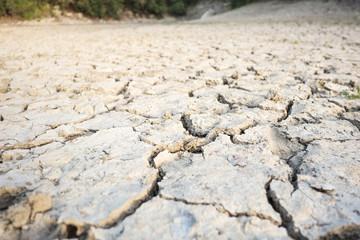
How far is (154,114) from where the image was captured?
177 cm

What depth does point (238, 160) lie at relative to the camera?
1.21 m

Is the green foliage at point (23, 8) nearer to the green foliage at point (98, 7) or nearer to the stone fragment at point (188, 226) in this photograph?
the green foliage at point (98, 7)

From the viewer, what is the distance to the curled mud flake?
1187 mm

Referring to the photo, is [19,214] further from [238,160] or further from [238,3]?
[238,3]

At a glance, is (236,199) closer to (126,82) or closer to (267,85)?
(267,85)

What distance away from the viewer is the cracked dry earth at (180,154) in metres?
0.88

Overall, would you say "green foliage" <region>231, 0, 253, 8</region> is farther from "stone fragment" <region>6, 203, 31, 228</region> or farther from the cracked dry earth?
"stone fragment" <region>6, 203, 31, 228</region>

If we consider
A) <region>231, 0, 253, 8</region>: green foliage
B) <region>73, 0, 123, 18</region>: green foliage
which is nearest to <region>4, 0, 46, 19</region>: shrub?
<region>73, 0, 123, 18</region>: green foliage

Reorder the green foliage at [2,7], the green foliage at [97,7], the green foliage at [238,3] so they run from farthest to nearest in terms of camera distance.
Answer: the green foliage at [238,3]
the green foliage at [97,7]
the green foliage at [2,7]

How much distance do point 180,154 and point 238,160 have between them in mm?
295

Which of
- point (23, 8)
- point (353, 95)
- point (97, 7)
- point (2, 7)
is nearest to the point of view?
point (353, 95)

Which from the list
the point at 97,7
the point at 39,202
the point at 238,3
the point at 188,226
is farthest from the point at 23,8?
the point at 188,226

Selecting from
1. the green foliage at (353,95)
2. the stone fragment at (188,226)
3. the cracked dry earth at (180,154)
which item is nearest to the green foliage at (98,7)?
the cracked dry earth at (180,154)

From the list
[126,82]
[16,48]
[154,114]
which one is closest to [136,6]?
[16,48]
